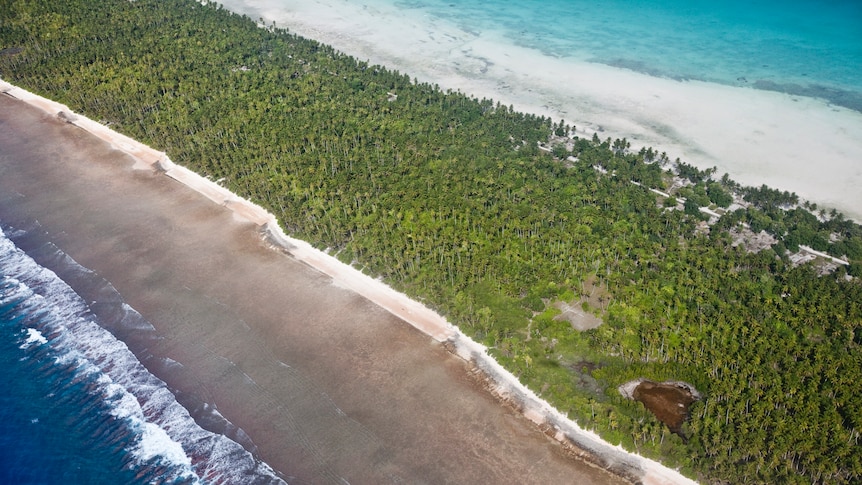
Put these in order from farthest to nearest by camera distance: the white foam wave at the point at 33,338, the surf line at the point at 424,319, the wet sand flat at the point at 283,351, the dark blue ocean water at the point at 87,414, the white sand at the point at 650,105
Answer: the white sand at the point at 650,105, the white foam wave at the point at 33,338, the wet sand flat at the point at 283,351, the dark blue ocean water at the point at 87,414, the surf line at the point at 424,319

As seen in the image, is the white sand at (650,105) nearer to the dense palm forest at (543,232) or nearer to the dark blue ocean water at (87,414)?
the dense palm forest at (543,232)

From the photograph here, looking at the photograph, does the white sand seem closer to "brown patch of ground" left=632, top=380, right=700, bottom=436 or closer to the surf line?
"brown patch of ground" left=632, top=380, right=700, bottom=436

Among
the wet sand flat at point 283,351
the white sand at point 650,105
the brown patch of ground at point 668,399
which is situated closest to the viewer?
the wet sand flat at point 283,351

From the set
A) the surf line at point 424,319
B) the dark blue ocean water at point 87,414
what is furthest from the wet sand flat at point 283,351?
the dark blue ocean water at point 87,414

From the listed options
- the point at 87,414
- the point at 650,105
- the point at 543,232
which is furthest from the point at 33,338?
the point at 650,105

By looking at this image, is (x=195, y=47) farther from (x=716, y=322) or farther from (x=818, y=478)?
(x=818, y=478)

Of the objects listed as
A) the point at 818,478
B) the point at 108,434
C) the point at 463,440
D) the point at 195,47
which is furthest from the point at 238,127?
the point at 818,478
